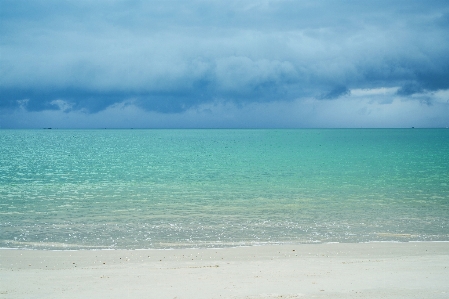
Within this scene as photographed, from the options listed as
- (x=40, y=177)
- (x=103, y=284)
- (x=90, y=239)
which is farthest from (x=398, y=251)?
(x=40, y=177)

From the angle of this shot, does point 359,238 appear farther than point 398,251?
Yes

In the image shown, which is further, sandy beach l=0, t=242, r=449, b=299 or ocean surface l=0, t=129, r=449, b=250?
ocean surface l=0, t=129, r=449, b=250

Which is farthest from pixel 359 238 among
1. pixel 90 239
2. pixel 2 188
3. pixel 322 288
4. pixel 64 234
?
pixel 2 188

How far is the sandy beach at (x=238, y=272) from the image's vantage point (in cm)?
1188

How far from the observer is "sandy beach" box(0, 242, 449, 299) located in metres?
11.9

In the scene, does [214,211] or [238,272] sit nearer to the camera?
[238,272]

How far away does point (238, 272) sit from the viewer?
13.9m

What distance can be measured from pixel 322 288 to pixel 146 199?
20268 millimetres

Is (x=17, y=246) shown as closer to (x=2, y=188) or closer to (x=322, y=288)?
(x=322, y=288)

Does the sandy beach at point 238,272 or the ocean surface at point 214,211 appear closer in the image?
the sandy beach at point 238,272

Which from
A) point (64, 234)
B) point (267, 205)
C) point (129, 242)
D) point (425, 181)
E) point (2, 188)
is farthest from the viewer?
point (425, 181)

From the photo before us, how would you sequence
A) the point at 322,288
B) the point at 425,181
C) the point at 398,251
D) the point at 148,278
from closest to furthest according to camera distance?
the point at 322,288 < the point at 148,278 < the point at 398,251 < the point at 425,181

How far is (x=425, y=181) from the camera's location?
42.4m

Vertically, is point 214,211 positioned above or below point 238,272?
below
